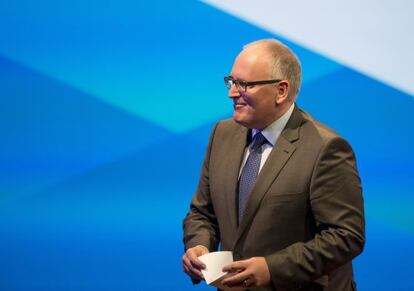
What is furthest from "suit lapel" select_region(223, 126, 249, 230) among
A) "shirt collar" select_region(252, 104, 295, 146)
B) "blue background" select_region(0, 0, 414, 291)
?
"blue background" select_region(0, 0, 414, 291)

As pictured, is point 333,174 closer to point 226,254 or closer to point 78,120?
point 226,254

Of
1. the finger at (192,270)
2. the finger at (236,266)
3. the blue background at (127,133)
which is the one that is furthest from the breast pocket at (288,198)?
the blue background at (127,133)

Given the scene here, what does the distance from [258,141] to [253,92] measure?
7.5 inches

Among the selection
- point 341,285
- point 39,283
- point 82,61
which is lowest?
point 341,285

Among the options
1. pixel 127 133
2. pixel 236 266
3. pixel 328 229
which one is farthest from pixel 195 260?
pixel 127 133

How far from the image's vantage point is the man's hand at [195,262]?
2316 mm

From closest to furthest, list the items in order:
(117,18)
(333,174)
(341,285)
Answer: (333,174) < (341,285) < (117,18)

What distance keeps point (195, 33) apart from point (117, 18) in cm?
42

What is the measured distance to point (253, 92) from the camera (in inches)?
92.9

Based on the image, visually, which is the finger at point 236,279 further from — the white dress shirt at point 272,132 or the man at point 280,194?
the white dress shirt at point 272,132

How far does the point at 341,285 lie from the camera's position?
2443 millimetres

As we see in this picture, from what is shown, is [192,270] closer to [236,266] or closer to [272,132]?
[236,266]

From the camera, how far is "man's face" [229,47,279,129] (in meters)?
2.35

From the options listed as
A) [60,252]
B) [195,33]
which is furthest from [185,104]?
[60,252]
